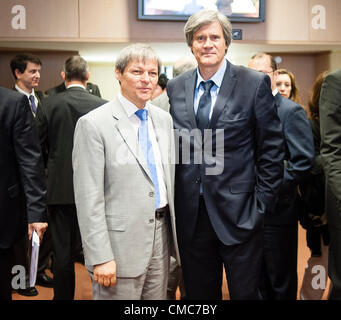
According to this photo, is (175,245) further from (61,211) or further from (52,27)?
(52,27)

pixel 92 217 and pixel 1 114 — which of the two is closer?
pixel 92 217

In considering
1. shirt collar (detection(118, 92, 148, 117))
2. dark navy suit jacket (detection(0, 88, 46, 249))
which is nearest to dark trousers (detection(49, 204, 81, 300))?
dark navy suit jacket (detection(0, 88, 46, 249))

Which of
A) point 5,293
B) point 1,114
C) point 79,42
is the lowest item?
point 5,293

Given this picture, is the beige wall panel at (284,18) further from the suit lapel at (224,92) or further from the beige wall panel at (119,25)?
the suit lapel at (224,92)

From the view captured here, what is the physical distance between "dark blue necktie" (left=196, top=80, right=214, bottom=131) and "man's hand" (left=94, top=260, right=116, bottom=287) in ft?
2.29

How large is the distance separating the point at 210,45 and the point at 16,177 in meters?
1.06

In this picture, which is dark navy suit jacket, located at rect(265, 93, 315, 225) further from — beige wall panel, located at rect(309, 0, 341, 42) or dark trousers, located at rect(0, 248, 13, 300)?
beige wall panel, located at rect(309, 0, 341, 42)

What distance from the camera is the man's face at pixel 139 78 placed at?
6.15ft

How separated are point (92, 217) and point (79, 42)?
2.85 meters

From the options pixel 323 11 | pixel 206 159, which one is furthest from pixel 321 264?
pixel 323 11

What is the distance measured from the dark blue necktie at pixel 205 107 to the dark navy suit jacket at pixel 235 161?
0.10ft

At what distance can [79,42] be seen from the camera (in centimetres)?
427

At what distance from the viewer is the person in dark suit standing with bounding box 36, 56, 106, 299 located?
307 centimetres

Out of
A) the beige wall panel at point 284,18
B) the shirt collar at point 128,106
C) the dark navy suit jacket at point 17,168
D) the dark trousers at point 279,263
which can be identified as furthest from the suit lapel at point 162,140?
the beige wall panel at point 284,18
